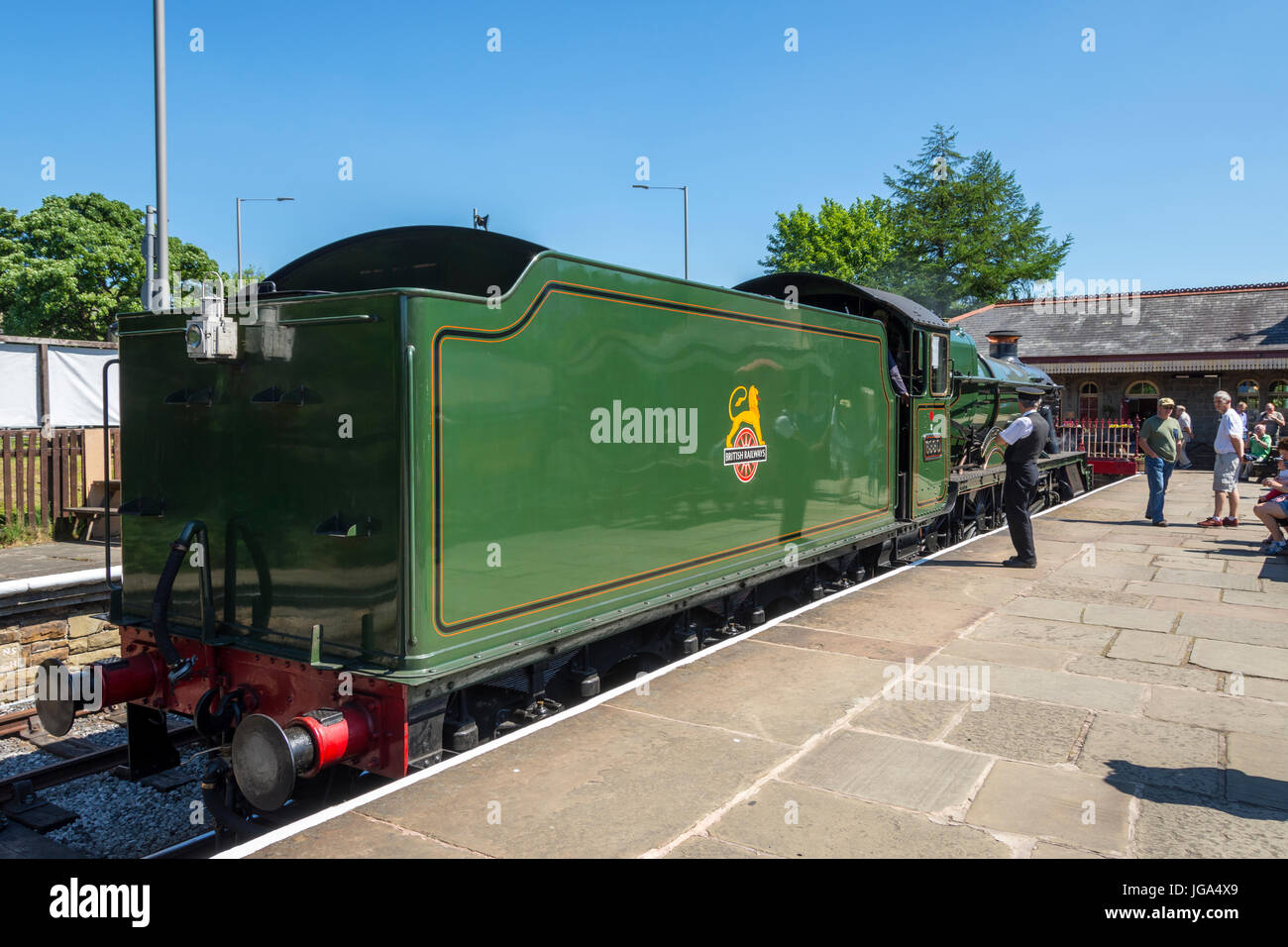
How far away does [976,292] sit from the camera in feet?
159

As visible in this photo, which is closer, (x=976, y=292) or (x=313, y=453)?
(x=313, y=453)

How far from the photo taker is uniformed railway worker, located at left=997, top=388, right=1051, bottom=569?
9.05 metres

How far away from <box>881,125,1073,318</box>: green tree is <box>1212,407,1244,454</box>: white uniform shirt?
36575mm

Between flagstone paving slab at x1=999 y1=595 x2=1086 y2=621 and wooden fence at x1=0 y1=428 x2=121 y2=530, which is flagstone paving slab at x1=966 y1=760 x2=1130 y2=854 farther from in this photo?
wooden fence at x1=0 y1=428 x2=121 y2=530

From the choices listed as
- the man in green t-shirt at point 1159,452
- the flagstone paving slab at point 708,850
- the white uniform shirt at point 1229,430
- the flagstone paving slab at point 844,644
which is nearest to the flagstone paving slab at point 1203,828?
the flagstone paving slab at point 708,850

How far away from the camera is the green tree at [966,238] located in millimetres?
48125

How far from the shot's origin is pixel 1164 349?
27.5 meters

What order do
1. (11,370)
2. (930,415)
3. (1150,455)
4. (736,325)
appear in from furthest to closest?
(1150,455), (11,370), (930,415), (736,325)

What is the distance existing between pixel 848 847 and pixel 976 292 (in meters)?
49.9

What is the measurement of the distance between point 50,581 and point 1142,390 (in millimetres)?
29460

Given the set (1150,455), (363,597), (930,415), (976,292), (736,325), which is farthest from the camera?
(976,292)

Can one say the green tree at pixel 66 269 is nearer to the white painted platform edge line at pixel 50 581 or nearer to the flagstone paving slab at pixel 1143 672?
the white painted platform edge line at pixel 50 581
